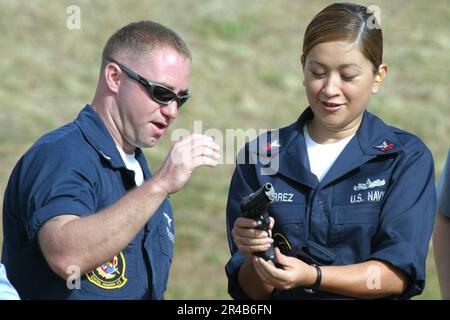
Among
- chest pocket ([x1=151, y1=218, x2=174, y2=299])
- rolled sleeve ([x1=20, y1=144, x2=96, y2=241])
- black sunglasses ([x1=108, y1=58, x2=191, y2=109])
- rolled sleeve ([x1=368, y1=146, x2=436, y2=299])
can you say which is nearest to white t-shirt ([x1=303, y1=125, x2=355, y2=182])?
rolled sleeve ([x1=368, y1=146, x2=436, y2=299])

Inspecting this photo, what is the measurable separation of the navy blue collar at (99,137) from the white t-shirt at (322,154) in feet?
2.38

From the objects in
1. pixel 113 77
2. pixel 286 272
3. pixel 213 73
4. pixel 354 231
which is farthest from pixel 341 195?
pixel 213 73

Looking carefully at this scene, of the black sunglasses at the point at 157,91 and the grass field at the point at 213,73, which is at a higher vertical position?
the grass field at the point at 213,73

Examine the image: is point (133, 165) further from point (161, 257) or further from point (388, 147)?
point (388, 147)

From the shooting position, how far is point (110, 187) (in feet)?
14.1

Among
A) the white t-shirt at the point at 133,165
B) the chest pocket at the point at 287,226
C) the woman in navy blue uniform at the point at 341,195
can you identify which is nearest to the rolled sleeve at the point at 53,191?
the white t-shirt at the point at 133,165

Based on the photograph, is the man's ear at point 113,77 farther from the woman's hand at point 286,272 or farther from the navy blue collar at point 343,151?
the woman's hand at point 286,272

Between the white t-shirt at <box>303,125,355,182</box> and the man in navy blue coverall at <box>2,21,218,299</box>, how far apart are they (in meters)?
0.49

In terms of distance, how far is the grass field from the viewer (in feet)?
37.2

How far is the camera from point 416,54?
551 inches

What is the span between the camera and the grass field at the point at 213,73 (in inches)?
446

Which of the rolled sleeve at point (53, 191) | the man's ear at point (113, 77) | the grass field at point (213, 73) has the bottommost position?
the rolled sleeve at point (53, 191)

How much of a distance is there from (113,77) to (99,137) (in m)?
0.25
